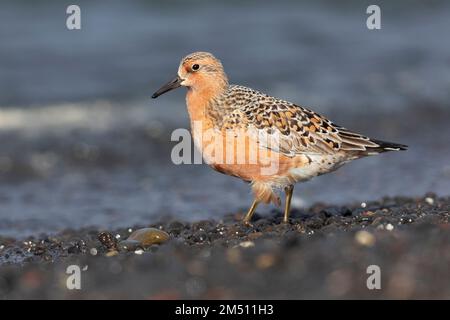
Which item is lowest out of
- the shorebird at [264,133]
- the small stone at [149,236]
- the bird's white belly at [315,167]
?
the small stone at [149,236]

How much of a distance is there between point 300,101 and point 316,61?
7.44 feet

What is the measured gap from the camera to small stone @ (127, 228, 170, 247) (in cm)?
823

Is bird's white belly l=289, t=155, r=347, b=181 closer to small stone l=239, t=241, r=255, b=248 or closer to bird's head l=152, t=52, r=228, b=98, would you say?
bird's head l=152, t=52, r=228, b=98

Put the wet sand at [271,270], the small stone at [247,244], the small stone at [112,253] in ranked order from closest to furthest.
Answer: the wet sand at [271,270]
the small stone at [247,244]
the small stone at [112,253]

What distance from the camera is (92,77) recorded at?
676 inches

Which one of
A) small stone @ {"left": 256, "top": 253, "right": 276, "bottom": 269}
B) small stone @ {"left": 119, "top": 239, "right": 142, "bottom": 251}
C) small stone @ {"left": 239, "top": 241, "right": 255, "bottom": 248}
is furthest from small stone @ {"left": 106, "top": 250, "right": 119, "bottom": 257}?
small stone @ {"left": 256, "top": 253, "right": 276, "bottom": 269}

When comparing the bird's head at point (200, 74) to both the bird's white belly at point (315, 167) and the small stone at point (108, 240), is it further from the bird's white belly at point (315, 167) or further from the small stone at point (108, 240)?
the small stone at point (108, 240)

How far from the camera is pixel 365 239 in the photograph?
21.2 feet

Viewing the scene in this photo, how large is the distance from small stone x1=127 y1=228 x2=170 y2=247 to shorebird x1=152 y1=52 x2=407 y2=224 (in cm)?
91

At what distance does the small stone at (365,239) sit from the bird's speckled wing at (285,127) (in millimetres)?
2198

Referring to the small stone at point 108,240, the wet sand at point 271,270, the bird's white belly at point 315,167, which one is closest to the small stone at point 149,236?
the small stone at point 108,240

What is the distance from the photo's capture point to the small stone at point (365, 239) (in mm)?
6383

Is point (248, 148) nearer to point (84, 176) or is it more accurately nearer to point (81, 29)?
point (84, 176)

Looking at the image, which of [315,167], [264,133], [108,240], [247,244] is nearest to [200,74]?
[264,133]
